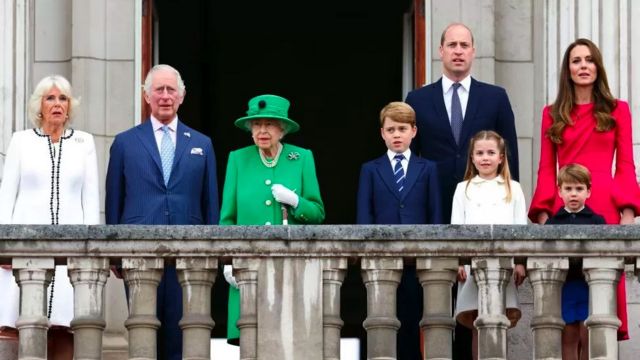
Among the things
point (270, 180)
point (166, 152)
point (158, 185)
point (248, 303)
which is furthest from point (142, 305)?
point (270, 180)

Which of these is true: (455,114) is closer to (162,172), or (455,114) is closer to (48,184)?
(162,172)

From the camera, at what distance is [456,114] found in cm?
1441

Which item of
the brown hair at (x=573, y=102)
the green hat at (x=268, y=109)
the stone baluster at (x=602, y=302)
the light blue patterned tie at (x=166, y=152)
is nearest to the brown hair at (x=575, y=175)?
the brown hair at (x=573, y=102)

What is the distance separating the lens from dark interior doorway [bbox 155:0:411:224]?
23.2 meters

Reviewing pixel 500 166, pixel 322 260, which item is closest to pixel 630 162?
pixel 500 166

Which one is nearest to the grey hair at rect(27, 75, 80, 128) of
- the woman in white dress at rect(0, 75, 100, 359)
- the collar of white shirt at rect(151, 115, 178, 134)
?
the woman in white dress at rect(0, 75, 100, 359)

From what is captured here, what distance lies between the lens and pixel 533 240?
1290 cm

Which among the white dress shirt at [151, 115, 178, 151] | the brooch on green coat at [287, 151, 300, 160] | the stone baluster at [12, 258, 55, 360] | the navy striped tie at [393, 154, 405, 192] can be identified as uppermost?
the white dress shirt at [151, 115, 178, 151]

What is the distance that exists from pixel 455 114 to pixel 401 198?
783 mm

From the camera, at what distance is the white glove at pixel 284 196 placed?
13.9 m

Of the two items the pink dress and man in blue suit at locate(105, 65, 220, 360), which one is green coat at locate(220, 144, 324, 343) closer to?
man in blue suit at locate(105, 65, 220, 360)

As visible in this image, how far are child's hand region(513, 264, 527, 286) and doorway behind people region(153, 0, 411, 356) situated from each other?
9.75 m

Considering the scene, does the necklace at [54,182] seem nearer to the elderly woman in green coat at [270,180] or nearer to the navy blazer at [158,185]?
the navy blazer at [158,185]

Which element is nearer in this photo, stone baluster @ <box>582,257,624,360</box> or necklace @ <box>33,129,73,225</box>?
stone baluster @ <box>582,257,624,360</box>
